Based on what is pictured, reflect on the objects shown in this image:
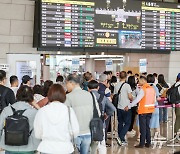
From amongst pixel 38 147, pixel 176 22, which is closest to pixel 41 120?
pixel 38 147

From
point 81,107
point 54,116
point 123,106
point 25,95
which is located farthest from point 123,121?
point 54,116

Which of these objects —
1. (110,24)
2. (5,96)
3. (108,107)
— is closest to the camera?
(5,96)

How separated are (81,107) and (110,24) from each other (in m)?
4.91

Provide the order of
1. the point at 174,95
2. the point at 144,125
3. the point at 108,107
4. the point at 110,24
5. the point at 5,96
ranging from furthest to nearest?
the point at 110,24
the point at 174,95
the point at 144,125
the point at 108,107
the point at 5,96

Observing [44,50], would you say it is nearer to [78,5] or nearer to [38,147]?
[78,5]

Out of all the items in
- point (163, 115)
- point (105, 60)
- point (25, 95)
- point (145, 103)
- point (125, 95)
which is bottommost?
point (163, 115)

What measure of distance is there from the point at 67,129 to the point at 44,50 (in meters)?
5.06

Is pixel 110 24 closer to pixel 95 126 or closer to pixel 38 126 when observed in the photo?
pixel 95 126

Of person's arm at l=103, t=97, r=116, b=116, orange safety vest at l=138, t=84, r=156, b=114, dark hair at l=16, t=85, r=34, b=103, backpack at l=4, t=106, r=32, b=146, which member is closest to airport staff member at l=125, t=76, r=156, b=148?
orange safety vest at l=138, t=84, r=156, b=114

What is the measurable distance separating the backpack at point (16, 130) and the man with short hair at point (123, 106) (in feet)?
11.9

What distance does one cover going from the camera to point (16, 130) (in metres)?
3.27

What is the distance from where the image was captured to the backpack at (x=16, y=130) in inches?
128

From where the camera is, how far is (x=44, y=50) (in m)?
8.12

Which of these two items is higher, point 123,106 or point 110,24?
point 110,24
